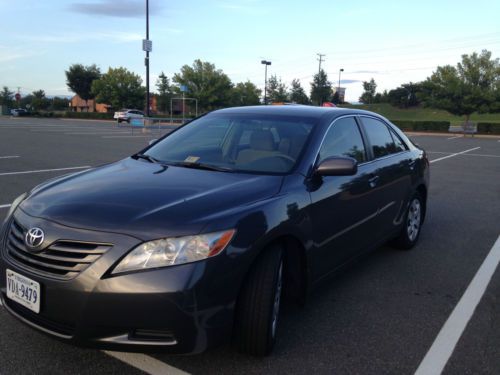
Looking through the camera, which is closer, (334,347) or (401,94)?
(334,347)

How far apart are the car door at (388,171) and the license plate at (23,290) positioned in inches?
110

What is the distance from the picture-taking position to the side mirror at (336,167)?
10.4ft

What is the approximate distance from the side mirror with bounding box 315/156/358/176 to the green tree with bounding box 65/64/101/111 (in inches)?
2887

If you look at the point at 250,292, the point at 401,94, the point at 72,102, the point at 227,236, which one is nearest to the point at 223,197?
the point at 227,236

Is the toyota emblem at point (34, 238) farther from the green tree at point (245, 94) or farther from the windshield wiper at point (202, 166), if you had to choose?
the green tree at point (245, 94)

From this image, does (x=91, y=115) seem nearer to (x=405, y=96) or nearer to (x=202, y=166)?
(x=202, y=166)

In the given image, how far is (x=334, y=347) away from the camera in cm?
295

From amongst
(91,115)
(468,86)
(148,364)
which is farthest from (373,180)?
(91,115)

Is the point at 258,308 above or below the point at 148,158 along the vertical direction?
below

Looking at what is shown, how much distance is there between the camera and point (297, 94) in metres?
74.4

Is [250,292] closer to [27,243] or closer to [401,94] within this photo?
[27,243]

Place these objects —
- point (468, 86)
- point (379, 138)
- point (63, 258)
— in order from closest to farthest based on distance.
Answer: point (63, 258) < point (379, 138) < point (468, 86)

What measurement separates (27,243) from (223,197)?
3.52 feet

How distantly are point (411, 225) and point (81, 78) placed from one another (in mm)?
73727
